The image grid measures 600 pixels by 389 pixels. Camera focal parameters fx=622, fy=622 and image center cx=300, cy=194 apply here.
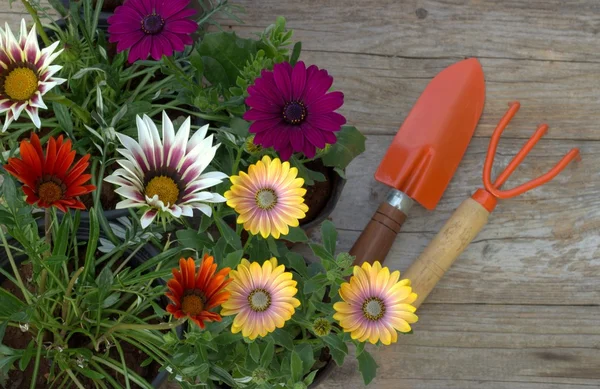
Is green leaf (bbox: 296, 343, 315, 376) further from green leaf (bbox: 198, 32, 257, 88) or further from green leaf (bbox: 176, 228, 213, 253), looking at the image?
green leaf (bbox: 198, 32, 257, 88)

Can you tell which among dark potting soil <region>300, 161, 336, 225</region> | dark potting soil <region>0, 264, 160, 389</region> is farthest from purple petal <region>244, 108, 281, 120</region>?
dark potting soil <region>0, 264, 160, 389</region>

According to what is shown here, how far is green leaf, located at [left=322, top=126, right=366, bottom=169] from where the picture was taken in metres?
0.67

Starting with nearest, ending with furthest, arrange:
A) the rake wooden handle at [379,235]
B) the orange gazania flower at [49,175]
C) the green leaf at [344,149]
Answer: the orange gazania flower at [49,175], the green leaf at [344,149], the rake wooden handle at [379,235]

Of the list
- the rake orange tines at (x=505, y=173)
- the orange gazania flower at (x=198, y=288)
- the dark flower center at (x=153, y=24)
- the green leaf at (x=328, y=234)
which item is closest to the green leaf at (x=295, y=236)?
the green leaf at (x=328, y=234)

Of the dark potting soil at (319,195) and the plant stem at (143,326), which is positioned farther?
the dark potting soil at (319,195)

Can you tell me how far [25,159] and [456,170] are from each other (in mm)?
604

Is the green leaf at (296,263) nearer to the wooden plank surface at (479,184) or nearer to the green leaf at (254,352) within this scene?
the green leaf at (254,352)

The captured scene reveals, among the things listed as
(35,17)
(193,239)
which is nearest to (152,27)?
(35,17)

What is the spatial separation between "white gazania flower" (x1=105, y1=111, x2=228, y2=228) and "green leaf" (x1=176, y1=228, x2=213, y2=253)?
92 millimetres

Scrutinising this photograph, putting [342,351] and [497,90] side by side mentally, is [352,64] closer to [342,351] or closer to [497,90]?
[497,90]

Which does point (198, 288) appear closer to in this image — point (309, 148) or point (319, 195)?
point (309, 148)

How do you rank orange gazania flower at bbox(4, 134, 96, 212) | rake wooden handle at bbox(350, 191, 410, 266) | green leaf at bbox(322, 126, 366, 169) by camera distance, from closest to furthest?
orange gazania flower at bbox(4, 134, 96, 212)
green leaf at bbox(322, 126, 366, 169)
rake wooden handle at bbox(350, 191, 410, 266)

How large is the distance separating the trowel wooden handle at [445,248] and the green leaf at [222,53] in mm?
343

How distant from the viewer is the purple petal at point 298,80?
0.56m
